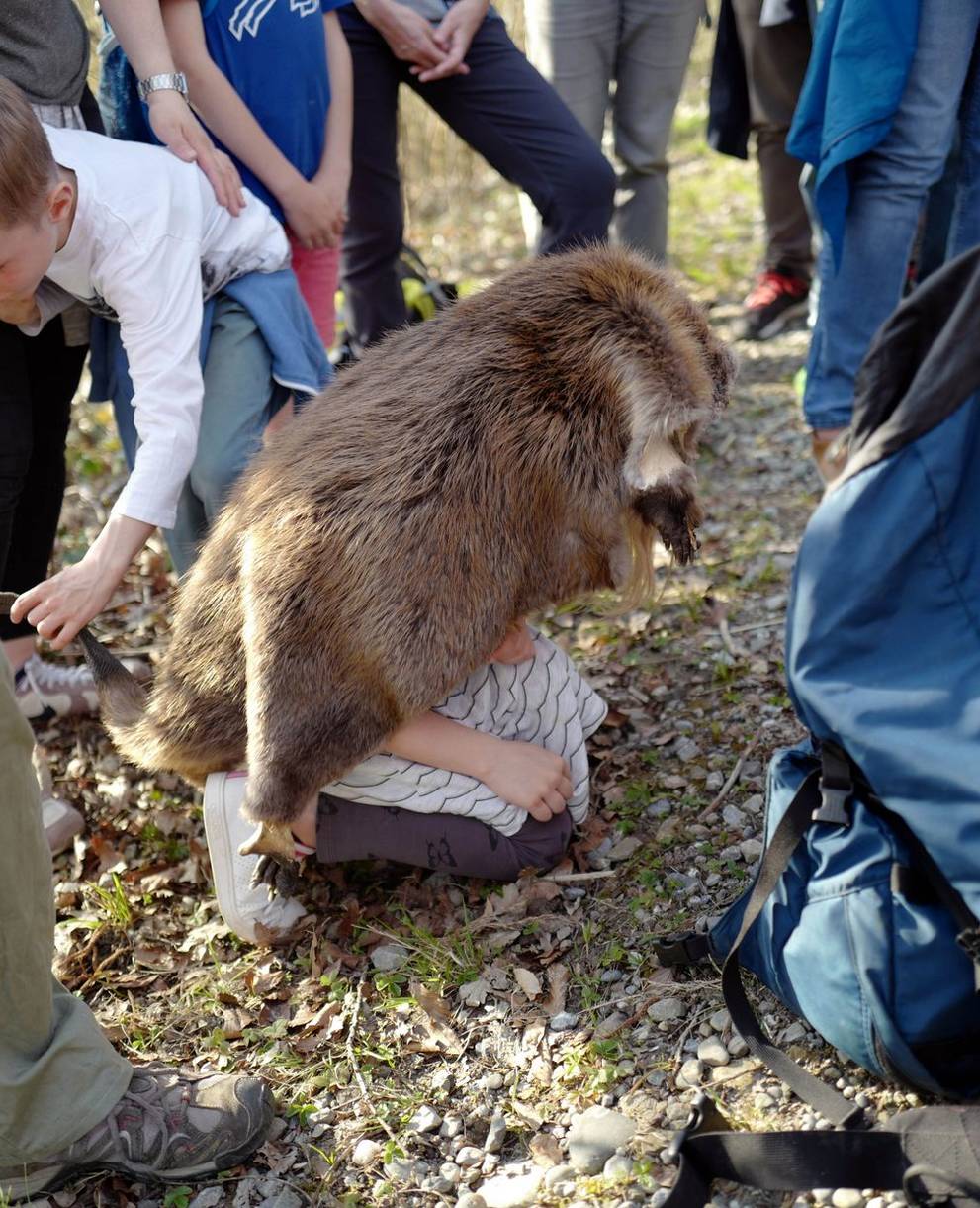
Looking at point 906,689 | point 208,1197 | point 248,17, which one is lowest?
point 208,1197

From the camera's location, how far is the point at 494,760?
97.0 inches

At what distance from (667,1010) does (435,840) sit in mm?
613

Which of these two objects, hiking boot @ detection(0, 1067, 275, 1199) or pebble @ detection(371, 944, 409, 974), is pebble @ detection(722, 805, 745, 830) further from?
hiking boot @ detection(0, 1067, 275, 1199)

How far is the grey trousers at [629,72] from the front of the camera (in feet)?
13.1

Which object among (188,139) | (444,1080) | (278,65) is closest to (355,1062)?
(444,1080)

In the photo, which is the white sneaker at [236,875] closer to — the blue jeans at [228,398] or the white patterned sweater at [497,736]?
the white patterned sweater at [497,736]

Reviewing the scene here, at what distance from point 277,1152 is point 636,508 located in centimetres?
134

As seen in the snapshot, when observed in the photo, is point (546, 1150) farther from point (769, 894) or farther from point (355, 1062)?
point (769, 894)

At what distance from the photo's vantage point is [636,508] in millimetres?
2145

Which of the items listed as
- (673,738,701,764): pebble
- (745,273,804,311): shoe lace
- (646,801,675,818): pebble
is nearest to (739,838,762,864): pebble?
(646,801,675,818): pebble

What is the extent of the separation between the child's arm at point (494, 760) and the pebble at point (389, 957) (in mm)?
390

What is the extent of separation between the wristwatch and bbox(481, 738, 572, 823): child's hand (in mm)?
1669

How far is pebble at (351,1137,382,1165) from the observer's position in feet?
6.81

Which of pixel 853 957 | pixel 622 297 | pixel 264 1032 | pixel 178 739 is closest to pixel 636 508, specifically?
pixel 622 297
